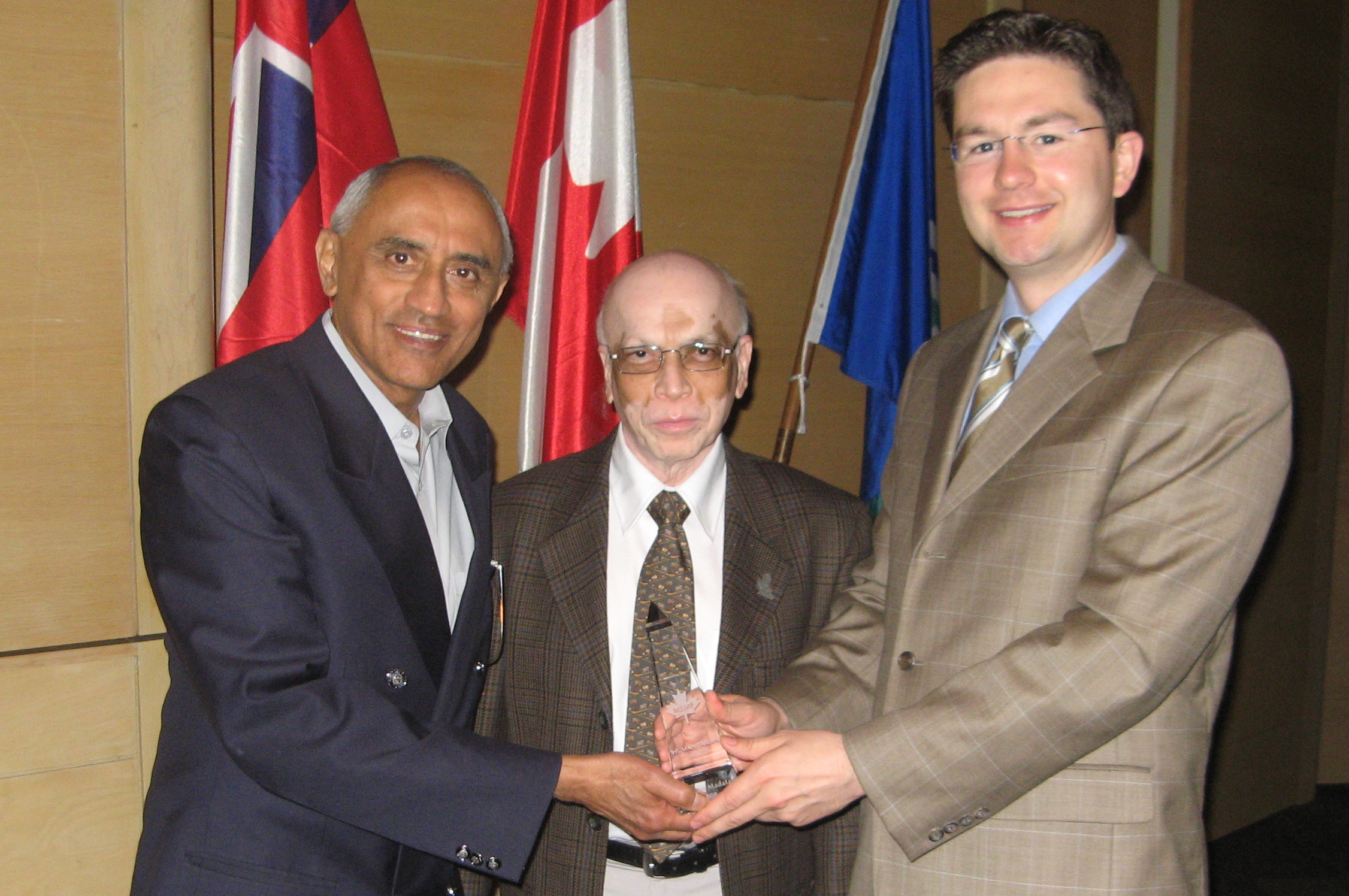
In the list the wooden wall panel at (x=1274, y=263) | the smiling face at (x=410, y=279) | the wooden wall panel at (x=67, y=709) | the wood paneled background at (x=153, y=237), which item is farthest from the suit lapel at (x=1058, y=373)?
the wooden wall panel at (x=1274, y=263)

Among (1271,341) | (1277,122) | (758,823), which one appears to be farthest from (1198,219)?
(758,823)

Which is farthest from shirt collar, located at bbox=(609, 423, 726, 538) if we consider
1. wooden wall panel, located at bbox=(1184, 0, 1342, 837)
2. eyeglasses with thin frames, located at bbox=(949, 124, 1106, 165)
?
wooden wall panel, located at bbox=(1184, 0, 1342, 837)

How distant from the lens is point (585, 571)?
2.00 meters

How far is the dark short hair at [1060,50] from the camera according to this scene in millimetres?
1659

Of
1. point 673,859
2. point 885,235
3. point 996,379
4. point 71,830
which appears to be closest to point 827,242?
point 885,235

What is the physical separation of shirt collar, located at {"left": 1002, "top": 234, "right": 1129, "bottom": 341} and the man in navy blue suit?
1046 millimetres

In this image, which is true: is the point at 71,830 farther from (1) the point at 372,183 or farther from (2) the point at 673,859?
(1) the point at 372,183

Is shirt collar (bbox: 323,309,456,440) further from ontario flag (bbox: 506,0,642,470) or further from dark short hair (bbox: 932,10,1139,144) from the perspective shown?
dark short hair (bbox: 932,10,1139,144)

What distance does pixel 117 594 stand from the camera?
2592mm

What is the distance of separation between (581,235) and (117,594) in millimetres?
1601

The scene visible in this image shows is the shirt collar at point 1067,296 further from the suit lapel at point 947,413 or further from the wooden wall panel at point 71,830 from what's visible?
the wooden wall panel at point 71,830

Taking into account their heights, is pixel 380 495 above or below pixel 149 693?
above

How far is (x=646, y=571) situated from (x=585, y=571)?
0.13 m

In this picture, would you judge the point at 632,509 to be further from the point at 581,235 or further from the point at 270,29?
the point at 270,29
